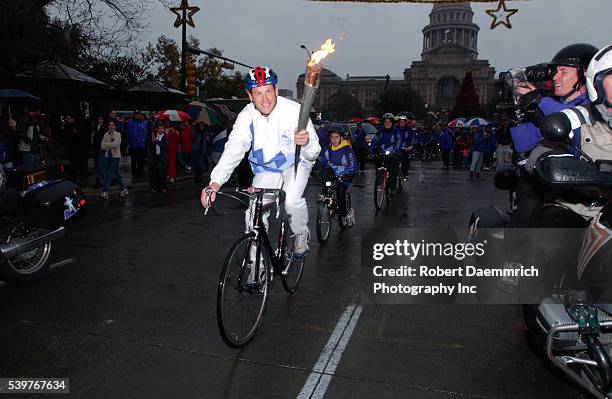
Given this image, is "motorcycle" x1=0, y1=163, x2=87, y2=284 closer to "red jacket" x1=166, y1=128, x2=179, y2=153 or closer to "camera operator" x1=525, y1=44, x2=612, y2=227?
"camera operator" x1=525, y1=44, x2=612, y2=227

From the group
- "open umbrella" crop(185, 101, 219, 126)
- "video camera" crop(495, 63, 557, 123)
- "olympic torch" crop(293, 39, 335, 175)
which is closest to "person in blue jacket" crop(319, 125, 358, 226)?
"video camera" crop(495, 63, 557, 123)

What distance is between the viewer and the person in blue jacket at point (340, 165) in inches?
349

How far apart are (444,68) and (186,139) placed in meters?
135

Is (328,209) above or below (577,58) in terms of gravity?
below

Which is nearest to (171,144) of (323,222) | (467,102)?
(323,222)

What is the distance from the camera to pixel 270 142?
4867mm

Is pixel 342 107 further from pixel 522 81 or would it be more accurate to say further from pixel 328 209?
pixel 522 81

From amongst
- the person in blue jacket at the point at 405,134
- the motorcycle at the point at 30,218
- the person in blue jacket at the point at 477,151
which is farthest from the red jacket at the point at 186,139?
the motorcycle at the point at 30,218

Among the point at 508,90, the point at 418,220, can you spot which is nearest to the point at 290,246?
the point at 508,90

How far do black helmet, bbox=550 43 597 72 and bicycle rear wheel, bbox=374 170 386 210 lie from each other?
7112 millimetres

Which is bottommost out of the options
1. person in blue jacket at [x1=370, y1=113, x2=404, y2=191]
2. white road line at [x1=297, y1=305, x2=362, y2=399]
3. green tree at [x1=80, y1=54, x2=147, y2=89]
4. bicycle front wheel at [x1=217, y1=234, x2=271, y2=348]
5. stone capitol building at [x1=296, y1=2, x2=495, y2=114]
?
white road line at [x1=297, y1=305, x2=362, y2=399]

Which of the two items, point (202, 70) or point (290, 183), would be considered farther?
point (202, 70)

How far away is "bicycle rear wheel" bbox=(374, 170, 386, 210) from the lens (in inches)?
461

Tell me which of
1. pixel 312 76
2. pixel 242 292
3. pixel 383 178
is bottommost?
pixel 242 292
